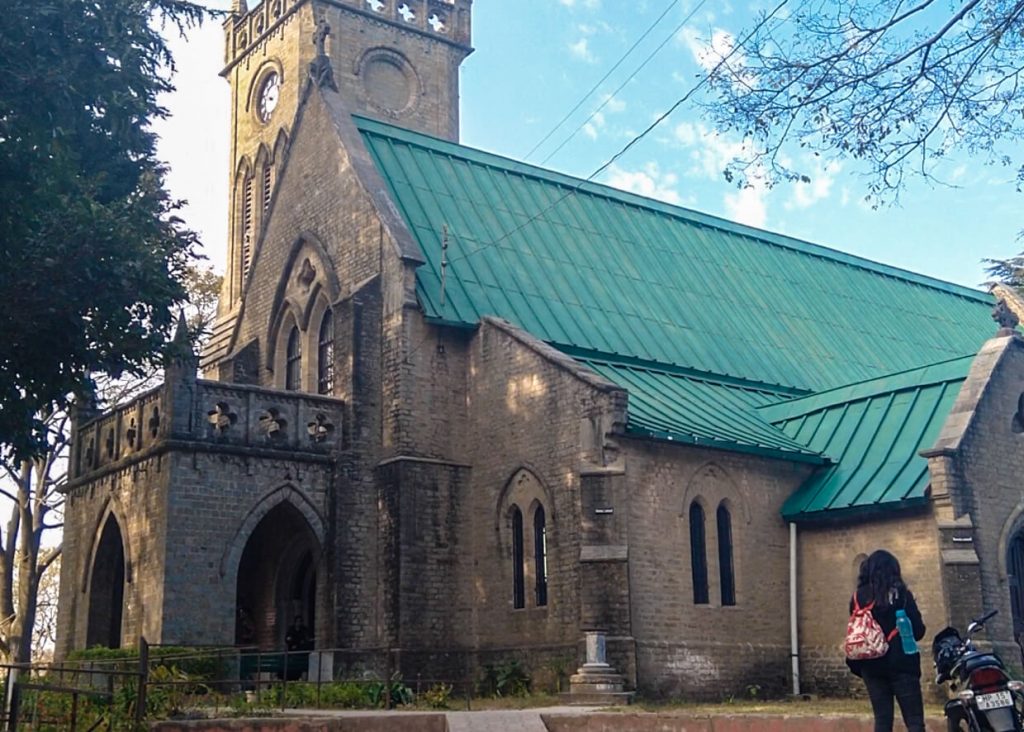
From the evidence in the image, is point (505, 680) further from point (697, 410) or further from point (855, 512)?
point (855, 512)

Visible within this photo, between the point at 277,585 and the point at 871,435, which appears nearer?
the point at 871,435

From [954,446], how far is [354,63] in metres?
29.9

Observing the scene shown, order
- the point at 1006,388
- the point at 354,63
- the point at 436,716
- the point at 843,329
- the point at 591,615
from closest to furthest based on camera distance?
the point at 436,716 < the point at 591,615 < the point at 1006,388 < the point at 843,329 < the point at 354,63

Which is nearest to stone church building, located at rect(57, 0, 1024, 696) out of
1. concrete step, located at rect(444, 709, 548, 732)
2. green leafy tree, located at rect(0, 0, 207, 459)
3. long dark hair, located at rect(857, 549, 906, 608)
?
green leafy tree, located at rect(0, 0, 207, 459)

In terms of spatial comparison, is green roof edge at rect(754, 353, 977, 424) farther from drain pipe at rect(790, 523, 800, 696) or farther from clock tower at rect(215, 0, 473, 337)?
clock tower at rect(215, 0, 473, 337)

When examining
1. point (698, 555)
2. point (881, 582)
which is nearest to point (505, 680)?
point (698, 555)

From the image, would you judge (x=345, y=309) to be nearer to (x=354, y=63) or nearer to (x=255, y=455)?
(x=255, y=455)

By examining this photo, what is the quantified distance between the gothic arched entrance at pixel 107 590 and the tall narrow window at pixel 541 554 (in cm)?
852

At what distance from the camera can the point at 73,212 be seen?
17.3 metres

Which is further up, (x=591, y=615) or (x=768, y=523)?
(x=768, y=523)

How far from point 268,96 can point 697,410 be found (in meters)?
29.5

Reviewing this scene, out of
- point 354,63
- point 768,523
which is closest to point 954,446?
point 768,523

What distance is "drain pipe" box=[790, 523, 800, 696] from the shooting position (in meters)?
24.0

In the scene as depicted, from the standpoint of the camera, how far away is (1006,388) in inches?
932
